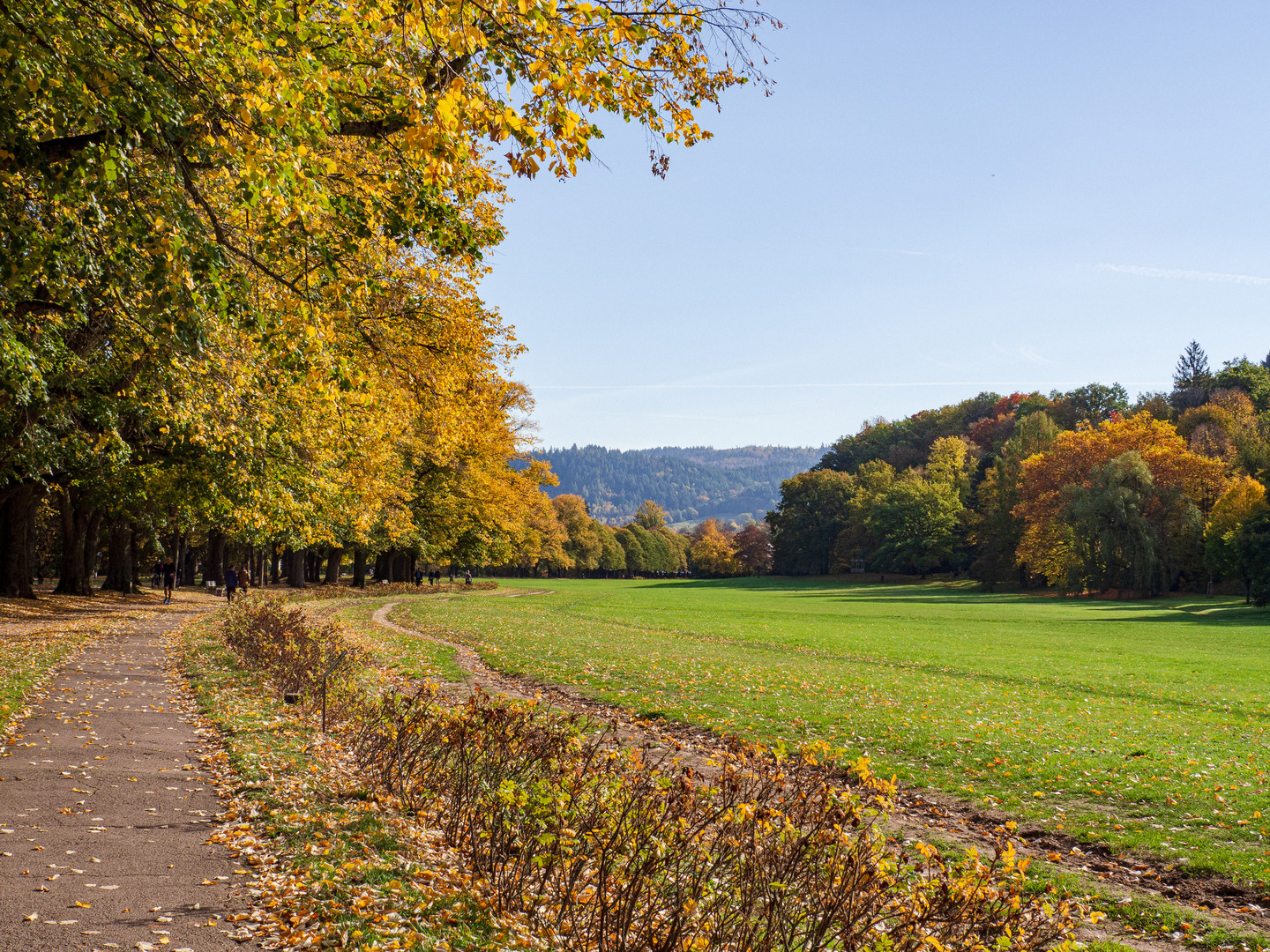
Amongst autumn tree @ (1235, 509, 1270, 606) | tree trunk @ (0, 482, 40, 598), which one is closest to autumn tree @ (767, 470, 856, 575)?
autumn tree @ (1235, 509, 1270, 606)

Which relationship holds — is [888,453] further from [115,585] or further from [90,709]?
[90,709]

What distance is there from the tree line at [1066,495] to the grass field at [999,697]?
2016 cm

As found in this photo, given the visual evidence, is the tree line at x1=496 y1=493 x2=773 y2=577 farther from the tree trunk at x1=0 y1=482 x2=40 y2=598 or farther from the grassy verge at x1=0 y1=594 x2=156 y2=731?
the tree trunk at x1=0 y1=482 x2=40 y2=598

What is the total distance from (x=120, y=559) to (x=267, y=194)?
42314mm

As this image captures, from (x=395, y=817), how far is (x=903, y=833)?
16.5ft

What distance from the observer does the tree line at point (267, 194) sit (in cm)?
621

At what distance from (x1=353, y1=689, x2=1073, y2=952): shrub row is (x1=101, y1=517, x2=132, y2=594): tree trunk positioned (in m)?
41.5

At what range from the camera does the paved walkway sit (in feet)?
16.3

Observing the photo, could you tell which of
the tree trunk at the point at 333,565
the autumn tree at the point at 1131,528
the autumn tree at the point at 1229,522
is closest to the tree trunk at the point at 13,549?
the tree trunk at the point at 333,565

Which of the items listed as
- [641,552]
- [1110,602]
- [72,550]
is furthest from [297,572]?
[641,552]

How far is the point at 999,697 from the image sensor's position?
1642 centimetres

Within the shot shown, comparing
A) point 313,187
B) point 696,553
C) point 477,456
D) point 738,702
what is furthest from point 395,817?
point 696,553

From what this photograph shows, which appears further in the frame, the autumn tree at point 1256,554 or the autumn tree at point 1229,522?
the autumn tree at point 1229,522

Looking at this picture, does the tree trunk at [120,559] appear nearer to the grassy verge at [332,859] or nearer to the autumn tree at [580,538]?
the grassy verge at [332,859]
